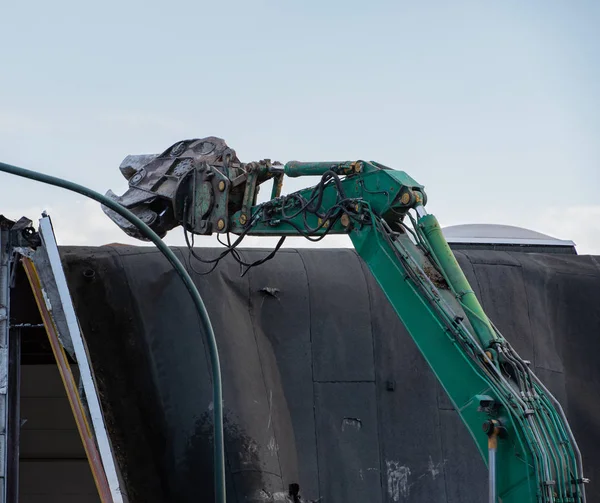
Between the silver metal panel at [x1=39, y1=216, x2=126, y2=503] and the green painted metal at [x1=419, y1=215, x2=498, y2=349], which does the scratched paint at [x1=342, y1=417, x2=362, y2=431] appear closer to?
the silver metal panel at [x1=39, y1=216, x2=126, y2=503]

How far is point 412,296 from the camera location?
10.2 meters

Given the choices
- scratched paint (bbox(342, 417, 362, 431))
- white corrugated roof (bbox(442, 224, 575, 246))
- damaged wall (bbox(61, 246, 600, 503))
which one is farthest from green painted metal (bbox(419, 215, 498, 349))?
white corrugated roof (bbox(442, 224, 575, 246))

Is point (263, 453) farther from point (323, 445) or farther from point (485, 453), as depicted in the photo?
point (485, 453)

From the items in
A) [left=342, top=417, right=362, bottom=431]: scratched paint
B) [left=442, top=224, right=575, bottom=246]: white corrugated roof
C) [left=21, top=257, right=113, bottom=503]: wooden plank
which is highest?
[left=442, top=224, right=575, bottom=246]: white corrugated roof

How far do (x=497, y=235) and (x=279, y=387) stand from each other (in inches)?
223

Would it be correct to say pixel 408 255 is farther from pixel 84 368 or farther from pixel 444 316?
pixel 84 368

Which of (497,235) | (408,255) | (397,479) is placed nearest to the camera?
(408,255)

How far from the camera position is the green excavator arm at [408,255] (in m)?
9.01

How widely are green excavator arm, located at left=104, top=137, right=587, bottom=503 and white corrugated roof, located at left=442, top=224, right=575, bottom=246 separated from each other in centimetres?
475

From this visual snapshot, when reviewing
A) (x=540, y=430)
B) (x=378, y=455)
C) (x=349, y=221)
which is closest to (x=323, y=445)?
(x=378, y=455)

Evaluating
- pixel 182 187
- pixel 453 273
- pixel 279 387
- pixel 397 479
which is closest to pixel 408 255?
pixel 453 273

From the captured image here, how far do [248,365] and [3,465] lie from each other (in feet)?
10.4

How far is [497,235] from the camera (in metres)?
17.5

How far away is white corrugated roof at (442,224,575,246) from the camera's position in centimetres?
1706
